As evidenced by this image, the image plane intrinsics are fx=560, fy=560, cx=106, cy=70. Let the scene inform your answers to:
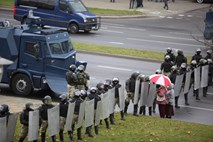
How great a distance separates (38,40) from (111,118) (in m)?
4.80

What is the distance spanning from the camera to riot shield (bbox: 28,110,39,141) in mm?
12875

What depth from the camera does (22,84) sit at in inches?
779

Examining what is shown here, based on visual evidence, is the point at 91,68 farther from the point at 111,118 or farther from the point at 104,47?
the point at 111,118

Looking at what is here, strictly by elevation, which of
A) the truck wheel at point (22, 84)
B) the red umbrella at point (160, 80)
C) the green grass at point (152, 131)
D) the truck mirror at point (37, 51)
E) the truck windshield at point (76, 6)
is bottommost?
the green grass at point (152, 131)

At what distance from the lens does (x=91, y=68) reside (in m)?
25.1

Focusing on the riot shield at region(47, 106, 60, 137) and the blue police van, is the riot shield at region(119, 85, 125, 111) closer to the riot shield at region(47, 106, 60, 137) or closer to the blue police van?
the riot shield at region(47, 106, 60, 137)

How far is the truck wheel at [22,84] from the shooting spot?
19797 mm

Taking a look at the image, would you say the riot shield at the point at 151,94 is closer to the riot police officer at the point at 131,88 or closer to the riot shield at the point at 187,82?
the riot police officer at the point at 131,88

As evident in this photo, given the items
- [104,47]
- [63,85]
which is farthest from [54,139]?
[104,47]

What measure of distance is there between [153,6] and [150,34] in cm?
1492

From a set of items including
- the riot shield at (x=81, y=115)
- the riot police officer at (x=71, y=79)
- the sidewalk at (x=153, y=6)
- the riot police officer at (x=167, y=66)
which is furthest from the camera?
the sidewalk at (x=153, y=6)

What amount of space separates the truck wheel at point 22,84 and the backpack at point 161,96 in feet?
15.6

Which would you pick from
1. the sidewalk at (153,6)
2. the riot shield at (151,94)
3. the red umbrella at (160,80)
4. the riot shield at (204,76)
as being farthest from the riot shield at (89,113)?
the sidewalk at (153,6)

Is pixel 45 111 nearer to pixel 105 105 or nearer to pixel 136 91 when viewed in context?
pixel 105 105
